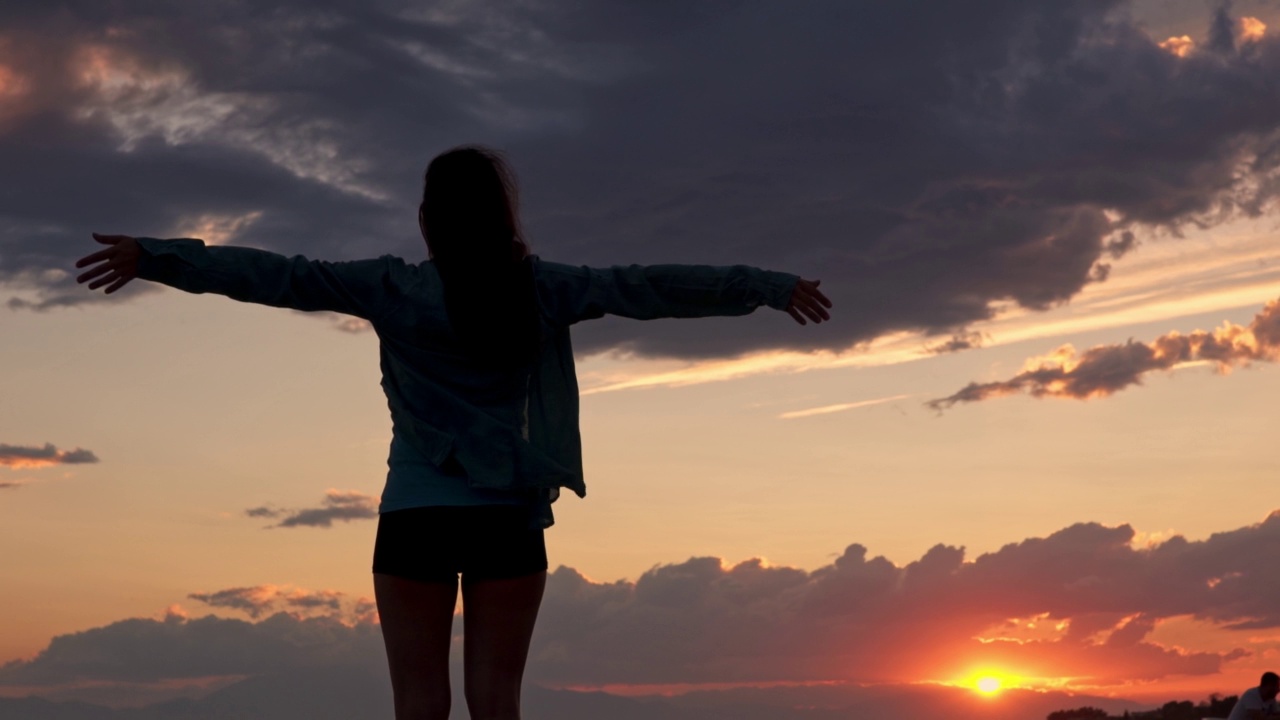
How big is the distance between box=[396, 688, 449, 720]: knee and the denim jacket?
27.2 inches

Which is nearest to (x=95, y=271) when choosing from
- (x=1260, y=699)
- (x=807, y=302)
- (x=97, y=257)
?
(x=97, y=257)

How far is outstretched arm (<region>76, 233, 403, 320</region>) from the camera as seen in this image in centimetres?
464

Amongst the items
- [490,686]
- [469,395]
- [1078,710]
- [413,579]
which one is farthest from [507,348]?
[1078,710]

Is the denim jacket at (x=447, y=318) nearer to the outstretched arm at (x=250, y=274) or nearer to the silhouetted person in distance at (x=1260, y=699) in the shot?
the outstretched arm at (x=250, y=274)

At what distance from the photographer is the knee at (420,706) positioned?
444 centimetres

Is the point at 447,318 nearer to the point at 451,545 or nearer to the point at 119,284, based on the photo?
the point at 451,545

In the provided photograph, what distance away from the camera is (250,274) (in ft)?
15.4

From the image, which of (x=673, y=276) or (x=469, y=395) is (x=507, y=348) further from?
(x=673, y=276)

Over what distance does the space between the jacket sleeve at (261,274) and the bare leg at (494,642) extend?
1067 mm

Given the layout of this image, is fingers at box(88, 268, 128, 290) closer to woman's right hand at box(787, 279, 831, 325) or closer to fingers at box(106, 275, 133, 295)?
fingers at box(106, 275, 133, 295)

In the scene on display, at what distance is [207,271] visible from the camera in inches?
184

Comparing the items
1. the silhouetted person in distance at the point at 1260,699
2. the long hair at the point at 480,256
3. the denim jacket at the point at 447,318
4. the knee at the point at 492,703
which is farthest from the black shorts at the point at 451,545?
the silhouetted person in distance at the point at 1260,699

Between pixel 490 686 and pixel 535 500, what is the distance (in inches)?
25.9

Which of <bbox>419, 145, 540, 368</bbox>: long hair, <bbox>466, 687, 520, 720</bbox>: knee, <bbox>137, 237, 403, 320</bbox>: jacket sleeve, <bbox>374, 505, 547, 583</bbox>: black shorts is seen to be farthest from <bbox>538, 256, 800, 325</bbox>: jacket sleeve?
<bbox>466, 687, 520, 720</bbox>: knee
